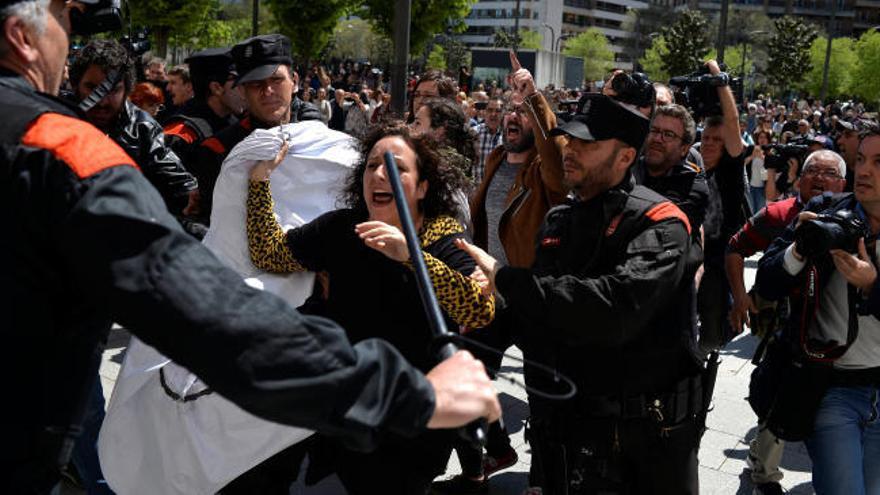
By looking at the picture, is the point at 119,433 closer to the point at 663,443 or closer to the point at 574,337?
the point at 574,337

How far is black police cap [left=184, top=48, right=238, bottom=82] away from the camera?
226 inches

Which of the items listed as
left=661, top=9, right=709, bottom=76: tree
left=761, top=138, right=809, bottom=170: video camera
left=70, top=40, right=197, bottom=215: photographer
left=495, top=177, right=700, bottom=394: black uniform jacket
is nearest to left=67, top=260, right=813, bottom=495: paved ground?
left=70, top=40, right=197, bottom=215: photographer

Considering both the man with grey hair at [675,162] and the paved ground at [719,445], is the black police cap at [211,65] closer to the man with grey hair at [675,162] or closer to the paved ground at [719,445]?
the paved ground at [719,445]

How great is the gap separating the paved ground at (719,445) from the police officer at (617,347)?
1625 millimetres

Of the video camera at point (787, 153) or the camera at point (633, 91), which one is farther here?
the video camera at point (787, 153)

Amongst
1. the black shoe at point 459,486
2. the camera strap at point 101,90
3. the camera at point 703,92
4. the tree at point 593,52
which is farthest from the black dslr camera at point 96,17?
the tree at point 593,52

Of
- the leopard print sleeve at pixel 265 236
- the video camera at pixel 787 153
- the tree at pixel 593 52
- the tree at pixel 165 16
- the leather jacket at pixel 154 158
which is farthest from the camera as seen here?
the tree at pixel 593 52

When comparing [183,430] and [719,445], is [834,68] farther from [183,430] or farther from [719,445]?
[183,430]

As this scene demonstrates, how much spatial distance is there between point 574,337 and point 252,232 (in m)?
1.51

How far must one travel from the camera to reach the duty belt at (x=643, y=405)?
302 cm

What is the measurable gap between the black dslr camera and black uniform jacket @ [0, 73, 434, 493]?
0.67m

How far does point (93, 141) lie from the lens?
4.79 feet

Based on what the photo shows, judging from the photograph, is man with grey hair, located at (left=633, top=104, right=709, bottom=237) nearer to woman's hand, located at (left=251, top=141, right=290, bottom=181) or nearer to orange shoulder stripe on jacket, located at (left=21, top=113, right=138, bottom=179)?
woman's hand, located at (left=251, top=141, right=290, bottom=181)

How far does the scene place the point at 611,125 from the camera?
121 inches
